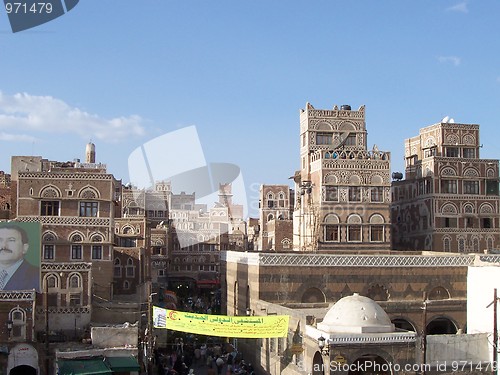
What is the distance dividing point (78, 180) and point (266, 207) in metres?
47.1

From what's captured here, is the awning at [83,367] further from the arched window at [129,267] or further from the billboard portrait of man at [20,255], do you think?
the arched window at [129,267]

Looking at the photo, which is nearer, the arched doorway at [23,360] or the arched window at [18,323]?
the arched doorway at [23,360]

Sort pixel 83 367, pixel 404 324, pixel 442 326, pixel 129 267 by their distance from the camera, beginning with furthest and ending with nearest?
pixel 129 267 < pixel 442 326 < pixel 404 324 < pixel 83 367

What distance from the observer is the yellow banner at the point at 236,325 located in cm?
3052

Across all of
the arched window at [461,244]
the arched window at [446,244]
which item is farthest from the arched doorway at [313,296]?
the arched window at [461,244]

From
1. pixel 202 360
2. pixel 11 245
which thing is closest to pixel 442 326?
pixel 202 360

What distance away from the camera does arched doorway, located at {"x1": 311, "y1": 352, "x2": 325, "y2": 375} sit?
28.3 metres

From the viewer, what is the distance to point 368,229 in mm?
52812

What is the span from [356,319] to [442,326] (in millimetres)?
14835

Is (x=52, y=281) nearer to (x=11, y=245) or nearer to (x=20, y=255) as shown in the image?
(x=20, y=255)

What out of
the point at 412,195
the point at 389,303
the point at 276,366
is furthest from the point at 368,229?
the point at 276,366

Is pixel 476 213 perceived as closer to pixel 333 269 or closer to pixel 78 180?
pixel 333 269

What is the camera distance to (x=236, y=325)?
101 feet

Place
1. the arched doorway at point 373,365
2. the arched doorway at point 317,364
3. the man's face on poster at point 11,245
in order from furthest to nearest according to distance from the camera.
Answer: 1. the man's face on poster at point 11,245
2. the arched doorway at point 317,364
3. the arched doorway at point 373,365
